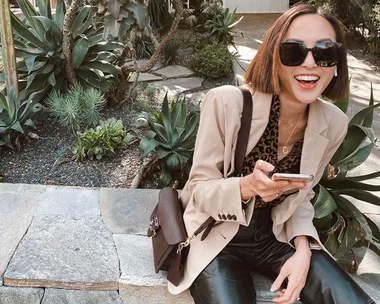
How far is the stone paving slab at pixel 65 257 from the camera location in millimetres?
2229

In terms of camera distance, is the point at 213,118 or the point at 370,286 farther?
the point at 370,286

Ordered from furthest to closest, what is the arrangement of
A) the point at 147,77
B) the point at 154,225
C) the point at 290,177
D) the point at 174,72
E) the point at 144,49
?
the point at 144,49, the point at 174,72, the point at 147,77, the point at 154,225, the point at 290,177

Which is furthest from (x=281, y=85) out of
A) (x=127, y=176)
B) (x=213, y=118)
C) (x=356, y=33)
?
(x=356, y=33)

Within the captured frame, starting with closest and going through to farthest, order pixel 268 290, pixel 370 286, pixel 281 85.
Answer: pixel 281 85 < pixel 268 290 < pixel 370 286

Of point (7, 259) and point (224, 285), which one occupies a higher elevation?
point (224, 285)

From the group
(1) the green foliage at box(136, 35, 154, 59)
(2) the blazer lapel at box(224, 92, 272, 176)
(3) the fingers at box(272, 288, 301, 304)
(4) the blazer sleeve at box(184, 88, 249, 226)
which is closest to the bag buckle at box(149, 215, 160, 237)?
(4) the blazer sleeve at box(184, 88, 249, 226)

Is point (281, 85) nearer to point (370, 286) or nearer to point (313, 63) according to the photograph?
point (313, 63)

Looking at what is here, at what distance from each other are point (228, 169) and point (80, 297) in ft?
3.06

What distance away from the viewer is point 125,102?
4848mm

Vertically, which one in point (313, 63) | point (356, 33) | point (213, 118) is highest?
point (313, 63)

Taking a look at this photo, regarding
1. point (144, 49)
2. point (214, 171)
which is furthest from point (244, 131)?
point (144, 49)

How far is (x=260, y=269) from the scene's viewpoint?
84.8 inches

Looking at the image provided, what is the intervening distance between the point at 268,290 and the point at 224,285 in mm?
376

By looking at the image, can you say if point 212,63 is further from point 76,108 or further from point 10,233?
point 10,233
